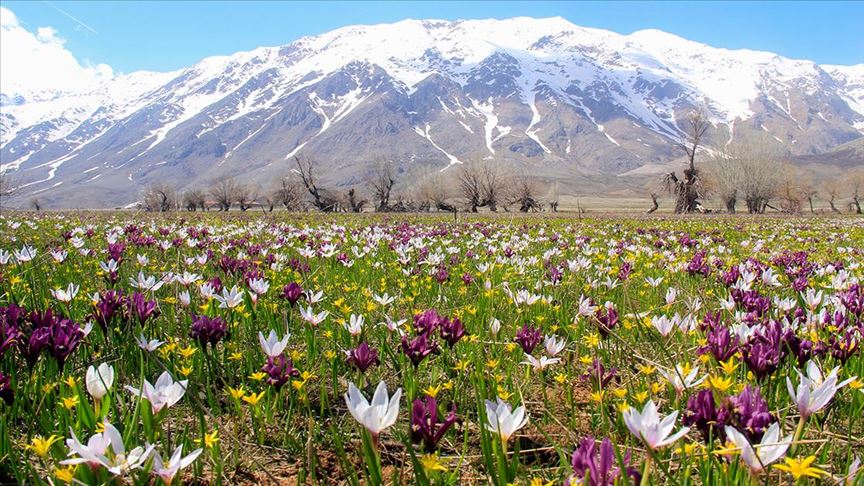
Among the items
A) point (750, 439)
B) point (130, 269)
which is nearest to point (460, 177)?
point (130, 269)

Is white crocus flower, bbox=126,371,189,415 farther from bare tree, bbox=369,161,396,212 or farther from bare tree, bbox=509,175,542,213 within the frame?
bare tree, bbox=369,161,396,212

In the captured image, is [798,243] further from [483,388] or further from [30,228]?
[30,228]

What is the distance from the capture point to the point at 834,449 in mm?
2104

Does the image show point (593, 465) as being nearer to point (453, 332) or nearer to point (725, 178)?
point (453, 332)

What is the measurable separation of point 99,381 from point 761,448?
7.29ft

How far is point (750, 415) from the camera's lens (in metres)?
1.56

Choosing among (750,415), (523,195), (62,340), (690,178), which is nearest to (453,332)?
(750,415)

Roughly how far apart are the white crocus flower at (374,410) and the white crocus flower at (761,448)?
0.92m

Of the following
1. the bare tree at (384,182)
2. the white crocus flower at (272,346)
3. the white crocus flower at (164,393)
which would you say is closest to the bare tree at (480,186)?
the bare tree at (384,182)

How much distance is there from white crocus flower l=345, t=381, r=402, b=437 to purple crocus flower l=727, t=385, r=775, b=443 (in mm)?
991

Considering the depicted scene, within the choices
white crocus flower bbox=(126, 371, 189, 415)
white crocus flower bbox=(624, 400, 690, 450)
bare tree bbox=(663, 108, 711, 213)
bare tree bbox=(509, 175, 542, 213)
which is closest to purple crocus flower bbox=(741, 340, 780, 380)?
white crocus flower bbox=(624, 400, 690, 450)

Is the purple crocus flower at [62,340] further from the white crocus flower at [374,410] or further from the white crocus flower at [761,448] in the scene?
the white crocus flower at [761,448]

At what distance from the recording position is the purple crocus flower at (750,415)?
4.95ft

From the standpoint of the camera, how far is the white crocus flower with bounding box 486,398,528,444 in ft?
5.43
